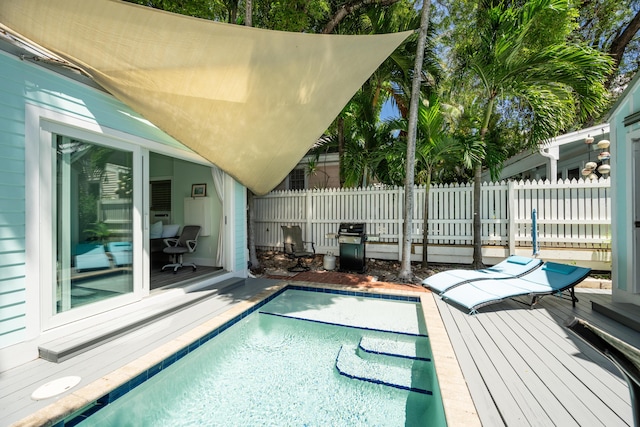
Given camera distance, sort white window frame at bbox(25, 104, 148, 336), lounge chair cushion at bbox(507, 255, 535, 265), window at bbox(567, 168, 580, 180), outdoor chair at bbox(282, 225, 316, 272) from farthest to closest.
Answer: window at bbox(567, 168, 580, 180) < outdoor chair at bbox(282, 225, 316, 272) < lounge chair cushion at bbox(507, 255, 535, 265) < white window frame at bbox(25, 104, 148, 336)

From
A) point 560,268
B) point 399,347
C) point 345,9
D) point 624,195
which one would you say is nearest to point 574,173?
point 624,195

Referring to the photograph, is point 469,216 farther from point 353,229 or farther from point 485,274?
point 353,229

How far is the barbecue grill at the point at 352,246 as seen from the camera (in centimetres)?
571

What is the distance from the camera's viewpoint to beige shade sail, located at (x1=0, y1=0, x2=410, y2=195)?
2.29 metres

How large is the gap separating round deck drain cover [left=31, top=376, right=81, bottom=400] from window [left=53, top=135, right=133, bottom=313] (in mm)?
849

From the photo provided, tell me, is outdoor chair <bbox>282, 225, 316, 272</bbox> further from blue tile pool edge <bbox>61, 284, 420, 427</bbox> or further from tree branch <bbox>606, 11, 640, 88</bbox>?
tree branch <bbox>606, 11, 640, 88</bbox>

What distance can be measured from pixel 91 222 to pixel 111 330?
3.94 feet

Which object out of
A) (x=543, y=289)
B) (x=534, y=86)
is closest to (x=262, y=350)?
(x=543, y=289)

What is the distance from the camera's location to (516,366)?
2240 mm

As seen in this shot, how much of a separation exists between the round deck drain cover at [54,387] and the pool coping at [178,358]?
128 millimetres

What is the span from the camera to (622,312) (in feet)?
10.2

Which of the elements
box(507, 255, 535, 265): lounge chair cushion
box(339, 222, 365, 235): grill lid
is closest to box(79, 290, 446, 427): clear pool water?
box(507, 255, 535, 265): lounge chair cushion

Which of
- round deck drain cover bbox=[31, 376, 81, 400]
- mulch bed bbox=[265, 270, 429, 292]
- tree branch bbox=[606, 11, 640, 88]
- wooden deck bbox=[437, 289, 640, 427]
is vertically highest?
tree branch bbox=[606, 11, 640, 88]

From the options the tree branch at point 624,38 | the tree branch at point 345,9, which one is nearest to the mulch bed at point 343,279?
the tree branch at point 345,9
